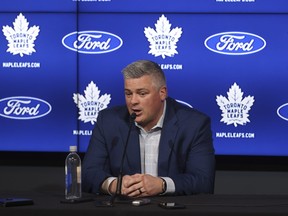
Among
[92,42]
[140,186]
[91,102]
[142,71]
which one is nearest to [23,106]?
[91,102]

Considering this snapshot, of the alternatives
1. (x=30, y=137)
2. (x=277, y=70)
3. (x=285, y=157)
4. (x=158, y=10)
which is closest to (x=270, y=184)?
(x=285, y=157)

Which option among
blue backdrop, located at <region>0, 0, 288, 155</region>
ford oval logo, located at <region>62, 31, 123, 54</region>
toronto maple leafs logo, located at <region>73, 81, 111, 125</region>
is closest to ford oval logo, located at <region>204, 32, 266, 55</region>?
blue backdrop, located at <region>0, 0, 288, 155</region>

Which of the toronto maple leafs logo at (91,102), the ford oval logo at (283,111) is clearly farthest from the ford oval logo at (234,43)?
the toronto maple leafs logo at (91,102)

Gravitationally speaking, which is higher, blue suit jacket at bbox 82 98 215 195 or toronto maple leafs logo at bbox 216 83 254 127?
toronto maple leafs logo at bbox 216 83 254 127

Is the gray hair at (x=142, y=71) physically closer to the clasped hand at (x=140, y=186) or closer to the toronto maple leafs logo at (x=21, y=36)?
the clasped hand at (x=140, y=186)

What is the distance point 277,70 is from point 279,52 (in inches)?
5.1

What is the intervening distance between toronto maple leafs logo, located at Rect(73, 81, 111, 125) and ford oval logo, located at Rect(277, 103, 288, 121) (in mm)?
1236

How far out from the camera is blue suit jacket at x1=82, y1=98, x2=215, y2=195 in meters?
2.96

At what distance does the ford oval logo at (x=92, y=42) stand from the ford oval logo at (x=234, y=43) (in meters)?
0.68

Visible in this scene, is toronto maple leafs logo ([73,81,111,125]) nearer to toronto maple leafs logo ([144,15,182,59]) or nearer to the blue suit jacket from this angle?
toronto maple leafs logo ([144,15,182,59])

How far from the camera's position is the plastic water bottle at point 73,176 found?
8.79 feet

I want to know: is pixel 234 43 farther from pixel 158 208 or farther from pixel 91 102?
pixel 158 208

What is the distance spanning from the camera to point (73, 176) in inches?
112

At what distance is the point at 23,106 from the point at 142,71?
6.03ft
